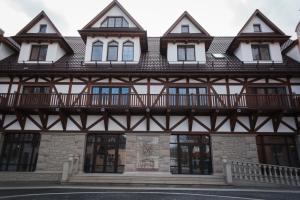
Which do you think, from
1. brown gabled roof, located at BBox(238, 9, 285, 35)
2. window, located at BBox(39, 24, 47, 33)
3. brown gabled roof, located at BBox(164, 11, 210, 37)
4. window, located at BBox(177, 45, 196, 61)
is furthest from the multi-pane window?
window, located at BBox(39, 24, 47, 33)

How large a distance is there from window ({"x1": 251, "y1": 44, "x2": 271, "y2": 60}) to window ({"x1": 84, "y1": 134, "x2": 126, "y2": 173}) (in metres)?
12.5

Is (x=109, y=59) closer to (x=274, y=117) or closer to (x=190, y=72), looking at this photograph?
(x=190, y=72)

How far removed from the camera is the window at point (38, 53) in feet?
Answer: 60.4

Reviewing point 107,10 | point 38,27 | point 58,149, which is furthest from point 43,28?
point 58,149

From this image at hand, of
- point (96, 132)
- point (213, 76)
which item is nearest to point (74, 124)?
point (96, 132)

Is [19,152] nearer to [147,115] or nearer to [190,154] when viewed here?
[147,115]

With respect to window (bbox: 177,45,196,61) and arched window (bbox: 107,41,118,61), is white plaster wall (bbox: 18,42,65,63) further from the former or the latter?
window (bbox: 177,45,196,61)

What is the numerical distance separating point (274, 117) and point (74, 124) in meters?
14.4

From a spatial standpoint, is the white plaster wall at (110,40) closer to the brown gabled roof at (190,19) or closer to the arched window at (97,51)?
the arched window at (97,51)

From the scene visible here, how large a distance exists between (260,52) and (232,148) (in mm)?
8504

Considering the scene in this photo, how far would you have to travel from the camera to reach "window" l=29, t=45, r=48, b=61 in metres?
18.4

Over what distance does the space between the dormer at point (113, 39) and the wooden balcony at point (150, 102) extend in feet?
12.3

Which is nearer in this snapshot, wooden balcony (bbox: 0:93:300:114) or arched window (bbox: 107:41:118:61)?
wooden balcony (bbox: 0:93:300:114)

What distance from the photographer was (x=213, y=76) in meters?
16.7
